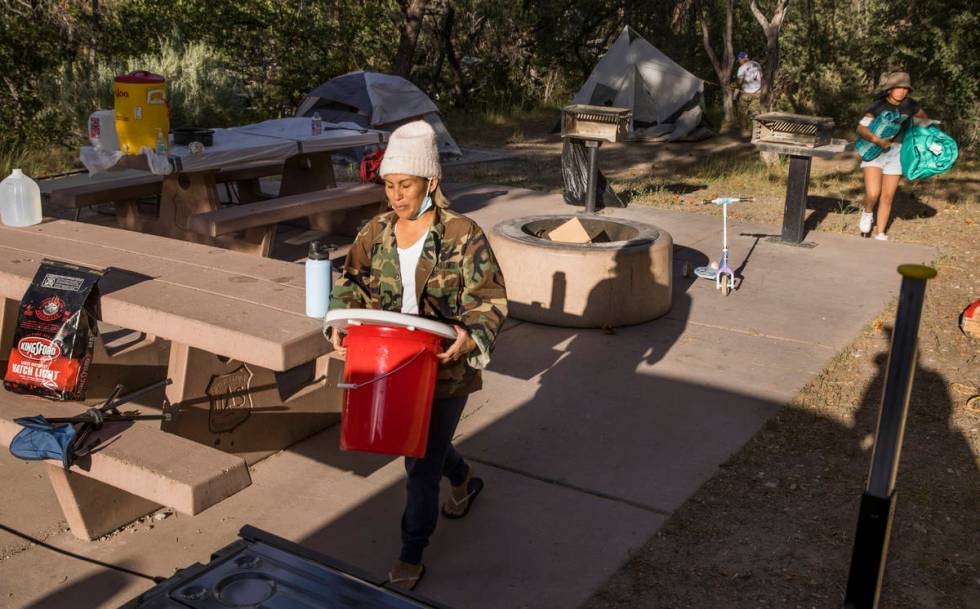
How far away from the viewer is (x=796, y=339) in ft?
21.1

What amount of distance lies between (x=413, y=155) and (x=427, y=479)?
42.8 inches

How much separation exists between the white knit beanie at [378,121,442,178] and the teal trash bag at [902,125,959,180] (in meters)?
6.84

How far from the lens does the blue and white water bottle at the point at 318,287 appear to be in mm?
3727

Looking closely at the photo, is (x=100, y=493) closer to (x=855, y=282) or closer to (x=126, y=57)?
(x=855, y=282)

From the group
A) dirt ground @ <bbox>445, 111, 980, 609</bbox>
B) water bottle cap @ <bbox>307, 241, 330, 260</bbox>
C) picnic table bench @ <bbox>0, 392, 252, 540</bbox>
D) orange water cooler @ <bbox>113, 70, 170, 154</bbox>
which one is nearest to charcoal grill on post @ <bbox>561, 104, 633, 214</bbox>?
dirt ground @ <bbox>445, 111, 980, 609</bbox>

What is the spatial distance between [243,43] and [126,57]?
7.94ft

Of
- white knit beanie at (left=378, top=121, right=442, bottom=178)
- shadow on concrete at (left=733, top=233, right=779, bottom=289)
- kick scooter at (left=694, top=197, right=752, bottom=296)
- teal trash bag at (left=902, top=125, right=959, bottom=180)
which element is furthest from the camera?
teal trash bag at (left=902, top=125, right=959, bottom=180)

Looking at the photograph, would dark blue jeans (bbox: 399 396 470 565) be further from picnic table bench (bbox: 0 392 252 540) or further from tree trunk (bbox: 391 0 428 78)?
tree trunk (bbox: 391 0 428 78)

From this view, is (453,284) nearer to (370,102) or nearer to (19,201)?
(19,201)

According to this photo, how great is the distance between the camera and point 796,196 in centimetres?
890

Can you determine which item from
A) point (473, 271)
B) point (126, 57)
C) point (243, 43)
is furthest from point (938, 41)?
point (473, 271)

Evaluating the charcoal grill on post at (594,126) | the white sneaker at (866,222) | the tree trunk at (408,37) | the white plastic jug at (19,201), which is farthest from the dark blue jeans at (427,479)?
the tree trunk at (408,37)

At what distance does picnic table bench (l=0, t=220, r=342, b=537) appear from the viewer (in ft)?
10.9

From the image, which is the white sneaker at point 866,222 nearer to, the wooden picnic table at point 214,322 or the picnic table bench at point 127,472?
the wooden picnic table at point 214,322
